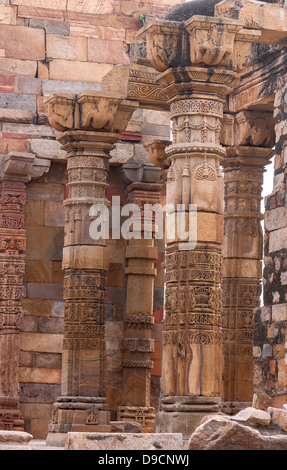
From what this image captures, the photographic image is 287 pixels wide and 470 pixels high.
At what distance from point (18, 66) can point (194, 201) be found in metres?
6.67

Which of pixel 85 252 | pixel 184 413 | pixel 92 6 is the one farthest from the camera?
pixel 92 6

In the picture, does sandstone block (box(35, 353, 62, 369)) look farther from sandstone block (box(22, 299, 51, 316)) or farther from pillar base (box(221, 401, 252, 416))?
pillar base (box(221, 401, 252, 416))

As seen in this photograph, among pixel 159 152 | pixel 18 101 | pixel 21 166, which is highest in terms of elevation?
pixel 18 101

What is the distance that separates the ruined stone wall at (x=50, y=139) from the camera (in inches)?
786

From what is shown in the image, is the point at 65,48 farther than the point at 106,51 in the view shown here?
No

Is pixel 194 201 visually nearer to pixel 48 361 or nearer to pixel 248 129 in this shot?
pixel 248 129

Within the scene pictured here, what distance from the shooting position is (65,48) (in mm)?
20578

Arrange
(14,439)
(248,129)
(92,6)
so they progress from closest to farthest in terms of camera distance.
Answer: (14,439), (248,129), (92,6)

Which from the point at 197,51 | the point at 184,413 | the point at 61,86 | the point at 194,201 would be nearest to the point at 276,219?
the point at 194,201

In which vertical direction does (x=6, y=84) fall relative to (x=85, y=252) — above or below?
above

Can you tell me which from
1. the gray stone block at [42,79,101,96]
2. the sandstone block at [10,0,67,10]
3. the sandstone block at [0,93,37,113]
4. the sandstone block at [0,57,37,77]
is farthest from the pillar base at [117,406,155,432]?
the sandstone block at [10,0,67,10]
